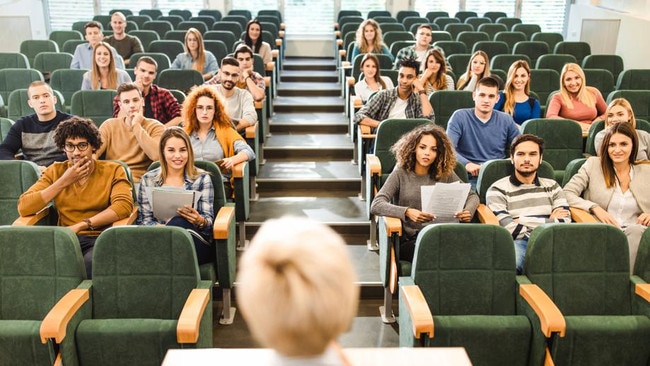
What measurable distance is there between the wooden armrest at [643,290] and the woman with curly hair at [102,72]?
11.9 feet

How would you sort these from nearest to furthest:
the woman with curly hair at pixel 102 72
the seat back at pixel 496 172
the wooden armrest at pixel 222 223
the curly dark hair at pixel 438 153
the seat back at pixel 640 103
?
the wooden armrest at pixel 222 223 < the curly dark hair at pixel 438 153 < the seat back at pixel 496 172 < the seat back at pixel 640 103 < the woman with curly hair at pixel 102 72

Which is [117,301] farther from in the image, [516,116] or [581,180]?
[516,116]

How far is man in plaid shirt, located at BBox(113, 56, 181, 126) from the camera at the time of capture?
3.84 metres

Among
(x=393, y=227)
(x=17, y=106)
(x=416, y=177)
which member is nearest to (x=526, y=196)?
(x=416, y=177)

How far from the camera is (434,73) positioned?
14.6ft

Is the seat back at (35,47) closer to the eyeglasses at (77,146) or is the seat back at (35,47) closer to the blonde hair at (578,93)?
the eyeglasses at (77,146)

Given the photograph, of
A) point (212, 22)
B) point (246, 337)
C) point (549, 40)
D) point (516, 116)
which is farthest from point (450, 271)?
point (212, 22)

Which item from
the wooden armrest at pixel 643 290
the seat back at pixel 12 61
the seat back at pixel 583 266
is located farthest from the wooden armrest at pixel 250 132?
the seat back at pixel 12 61

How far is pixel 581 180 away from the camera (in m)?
2.98

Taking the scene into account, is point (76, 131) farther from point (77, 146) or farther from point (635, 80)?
point (635, 80)

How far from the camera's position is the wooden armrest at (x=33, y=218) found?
2.65 m

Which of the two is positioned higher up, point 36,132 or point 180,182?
→ point 36,132

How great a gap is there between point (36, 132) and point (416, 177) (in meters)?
2.10

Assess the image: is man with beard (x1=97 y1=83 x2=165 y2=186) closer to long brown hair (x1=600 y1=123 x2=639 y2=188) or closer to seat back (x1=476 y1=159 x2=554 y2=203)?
seat back (x1=476 y1=159 x2=554 y2=203)
